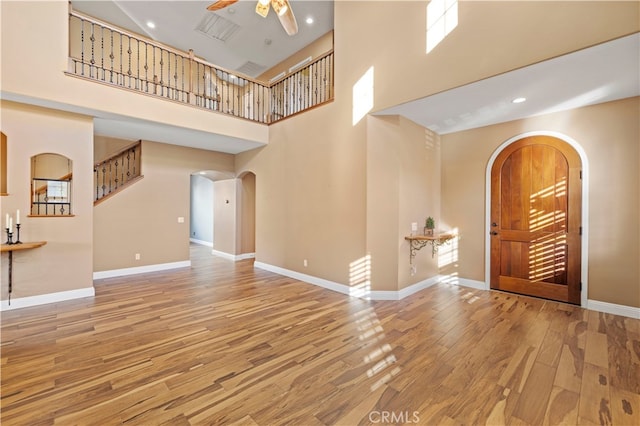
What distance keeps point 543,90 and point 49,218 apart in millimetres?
6867

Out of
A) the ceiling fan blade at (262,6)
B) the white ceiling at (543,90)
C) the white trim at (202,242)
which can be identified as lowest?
the white trim at (202,242)

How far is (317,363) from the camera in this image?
2.46m

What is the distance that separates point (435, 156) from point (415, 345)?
3.49 m

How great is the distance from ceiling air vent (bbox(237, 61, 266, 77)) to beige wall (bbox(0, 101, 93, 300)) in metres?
4.86

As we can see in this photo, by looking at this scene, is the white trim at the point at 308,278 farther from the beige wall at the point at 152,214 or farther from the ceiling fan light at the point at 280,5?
the ceiling fan light at the point at 280,5

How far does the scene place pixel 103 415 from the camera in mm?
1830

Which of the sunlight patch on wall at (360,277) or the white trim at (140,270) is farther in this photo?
the white trim at (140,270)

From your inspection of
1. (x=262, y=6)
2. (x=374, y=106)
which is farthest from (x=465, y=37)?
(x=262, y=6)

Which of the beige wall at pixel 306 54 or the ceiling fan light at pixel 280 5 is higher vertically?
the beige wall at pixel 306 54

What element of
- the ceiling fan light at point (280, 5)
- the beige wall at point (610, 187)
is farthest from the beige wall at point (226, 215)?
the beige wall at point (610, 187)

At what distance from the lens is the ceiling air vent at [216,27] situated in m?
5.93

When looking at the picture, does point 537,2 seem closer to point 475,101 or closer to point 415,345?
point 475,101

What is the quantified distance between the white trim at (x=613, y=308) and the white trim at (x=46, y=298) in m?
7.39

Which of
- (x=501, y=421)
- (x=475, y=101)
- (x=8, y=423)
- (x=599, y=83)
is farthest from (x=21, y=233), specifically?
(x=599, y=83)
